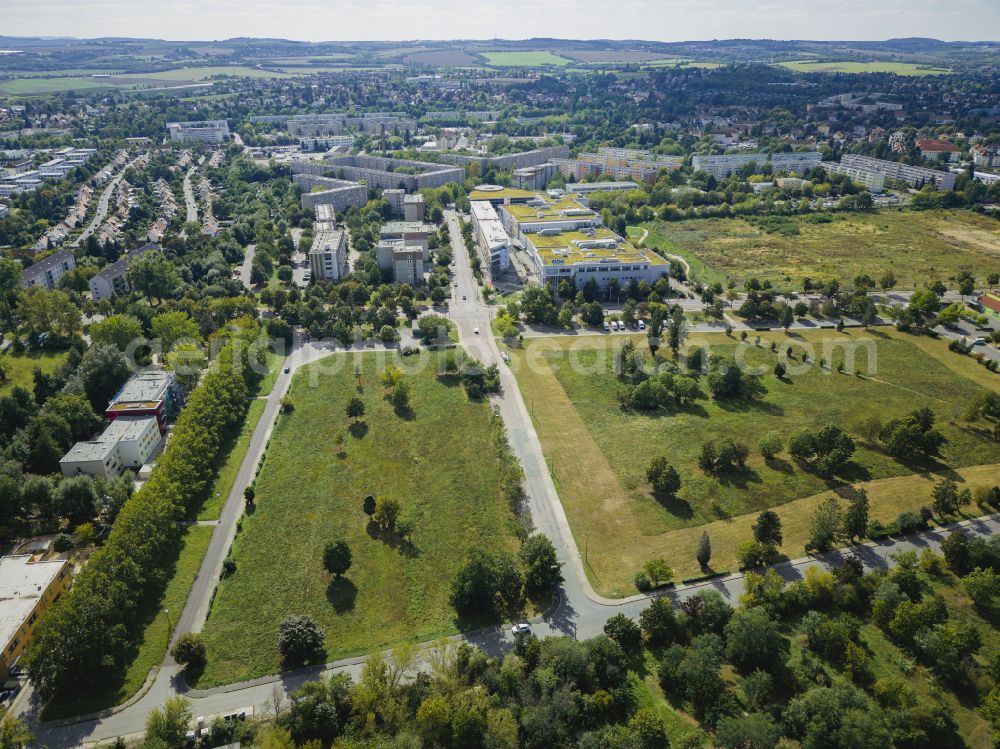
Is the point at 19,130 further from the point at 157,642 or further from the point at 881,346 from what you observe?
the point at 881,346

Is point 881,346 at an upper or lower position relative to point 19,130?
lower

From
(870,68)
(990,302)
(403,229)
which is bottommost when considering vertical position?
(990,302)

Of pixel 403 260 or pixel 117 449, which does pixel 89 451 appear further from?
pixel 403 260

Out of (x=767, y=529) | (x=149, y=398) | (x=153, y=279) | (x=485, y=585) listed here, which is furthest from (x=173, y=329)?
(x=767, y=529)

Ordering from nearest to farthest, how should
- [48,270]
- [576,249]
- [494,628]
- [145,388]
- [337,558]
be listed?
[494,628] → [337,558] → [145,388] → [48,270] → [576,249]

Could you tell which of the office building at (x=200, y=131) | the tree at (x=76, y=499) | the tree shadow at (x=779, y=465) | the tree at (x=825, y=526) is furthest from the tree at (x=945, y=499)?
the office building at (x=200, y=131)

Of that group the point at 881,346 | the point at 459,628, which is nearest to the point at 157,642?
the point at 459,628

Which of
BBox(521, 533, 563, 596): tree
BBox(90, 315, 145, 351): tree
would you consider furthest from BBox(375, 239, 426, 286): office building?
BBox(521, 533, 563, 596): tree

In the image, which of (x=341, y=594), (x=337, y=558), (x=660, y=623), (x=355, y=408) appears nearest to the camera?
(x=660, y=623)
